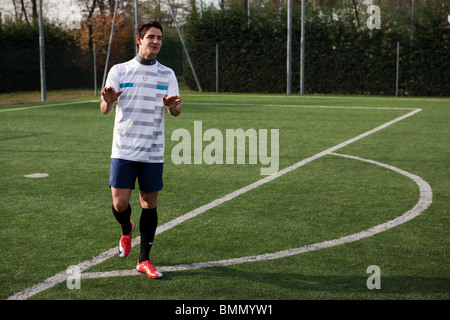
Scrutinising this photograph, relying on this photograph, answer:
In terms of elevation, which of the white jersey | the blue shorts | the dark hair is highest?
the dark hair

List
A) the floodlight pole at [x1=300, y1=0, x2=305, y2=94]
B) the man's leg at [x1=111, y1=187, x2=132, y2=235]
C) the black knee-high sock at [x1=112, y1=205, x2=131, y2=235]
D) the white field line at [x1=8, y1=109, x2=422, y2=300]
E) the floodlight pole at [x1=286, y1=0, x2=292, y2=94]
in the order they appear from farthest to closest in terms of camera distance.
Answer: the floodlight pole at [x1=300, y1=0, x2=305, y2=94] → the floodlight pole at [x1=286, y1=0, x2=292, y2=94] → the black knee-high sock at [x1=112, y1=205, x2=131, y2=235] → the man's leg at [x1=111, y1=187, x2=132, y2=235] → the white field line at [x1=8, y1=109, x2=422, y2=300]

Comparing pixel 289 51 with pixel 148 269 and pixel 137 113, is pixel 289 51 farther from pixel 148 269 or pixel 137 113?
pixel 148 269

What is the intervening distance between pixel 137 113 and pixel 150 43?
55 centimetres

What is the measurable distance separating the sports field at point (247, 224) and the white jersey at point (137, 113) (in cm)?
94

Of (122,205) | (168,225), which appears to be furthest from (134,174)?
(168,225)

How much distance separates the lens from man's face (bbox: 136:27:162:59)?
477cm

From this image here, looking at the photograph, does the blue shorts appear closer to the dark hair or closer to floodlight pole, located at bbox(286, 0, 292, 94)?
the dark hair

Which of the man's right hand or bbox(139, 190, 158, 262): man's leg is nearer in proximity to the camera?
the man's right hand

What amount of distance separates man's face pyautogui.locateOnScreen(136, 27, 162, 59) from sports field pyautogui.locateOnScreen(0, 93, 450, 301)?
1.69m

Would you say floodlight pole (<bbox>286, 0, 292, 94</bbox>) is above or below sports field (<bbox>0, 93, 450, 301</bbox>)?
above

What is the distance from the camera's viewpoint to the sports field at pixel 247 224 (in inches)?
180

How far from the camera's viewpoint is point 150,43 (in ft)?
15.6

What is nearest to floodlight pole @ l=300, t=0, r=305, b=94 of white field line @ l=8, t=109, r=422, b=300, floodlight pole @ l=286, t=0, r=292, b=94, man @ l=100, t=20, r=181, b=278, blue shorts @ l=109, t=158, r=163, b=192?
floodlight pole @ l=286, t=0, r=292, b=94

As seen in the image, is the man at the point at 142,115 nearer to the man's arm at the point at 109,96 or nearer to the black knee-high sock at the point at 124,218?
the man's arm at the point at 109,96
